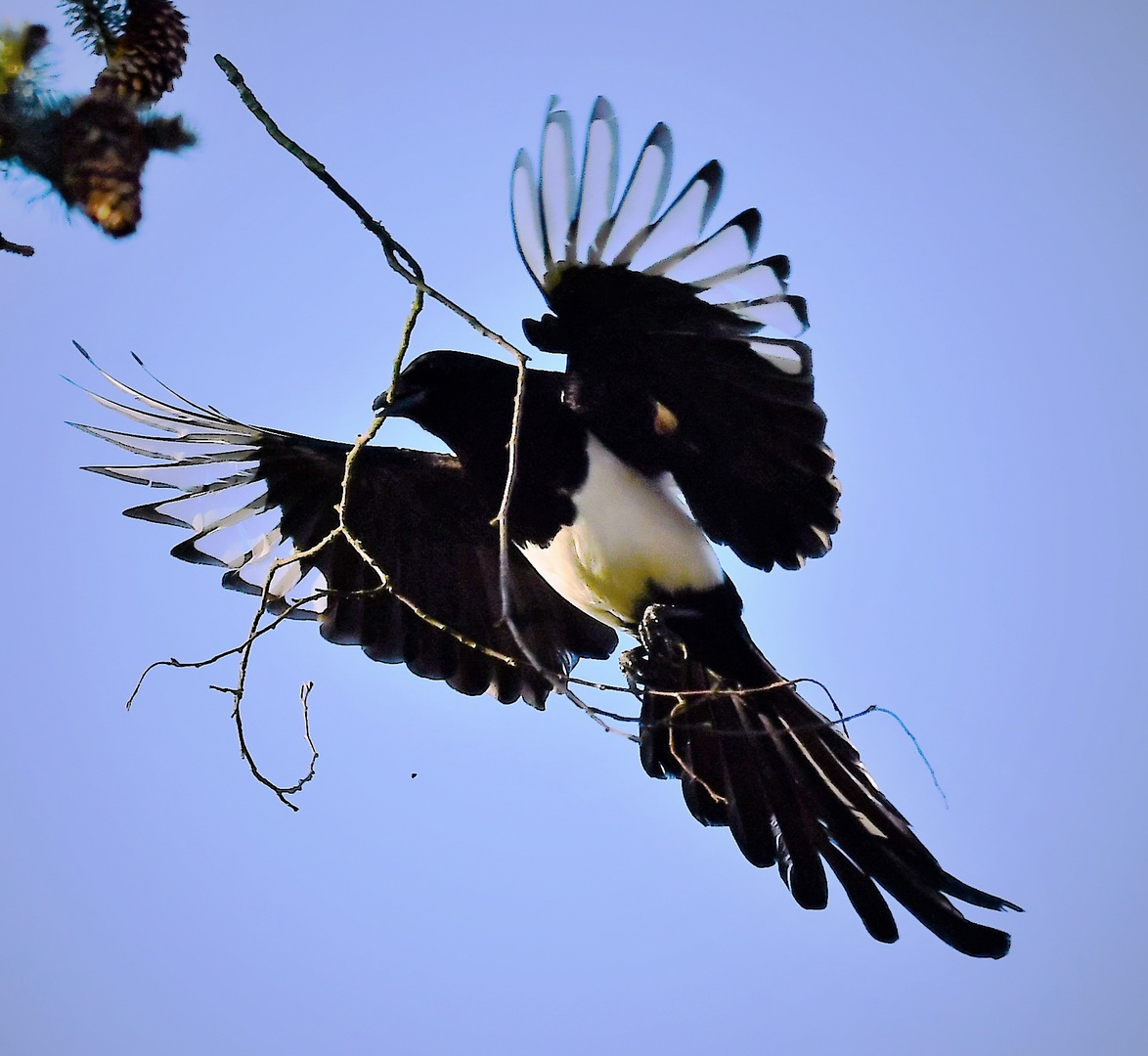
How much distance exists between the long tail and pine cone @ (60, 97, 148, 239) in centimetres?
126

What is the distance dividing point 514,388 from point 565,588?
1.42 ft

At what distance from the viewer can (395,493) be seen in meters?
2.35

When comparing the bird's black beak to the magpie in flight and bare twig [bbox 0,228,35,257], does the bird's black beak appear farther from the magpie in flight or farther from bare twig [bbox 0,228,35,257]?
bare twig [bbox 0,228,35,257]

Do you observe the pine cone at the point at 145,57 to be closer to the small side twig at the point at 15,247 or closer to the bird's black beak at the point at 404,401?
the small side twig at the point at 15,247

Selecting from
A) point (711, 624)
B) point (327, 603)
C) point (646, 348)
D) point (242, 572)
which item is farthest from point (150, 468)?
point (711, 624)

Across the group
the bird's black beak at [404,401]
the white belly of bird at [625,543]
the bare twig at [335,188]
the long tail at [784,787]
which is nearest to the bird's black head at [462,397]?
the bird's black beak at [404,401]

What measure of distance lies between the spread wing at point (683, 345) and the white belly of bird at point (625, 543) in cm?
4

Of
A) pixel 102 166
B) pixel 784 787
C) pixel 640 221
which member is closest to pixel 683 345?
pixel 640 221

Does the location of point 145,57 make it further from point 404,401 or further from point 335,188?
point 404,401

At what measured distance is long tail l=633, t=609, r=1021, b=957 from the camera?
1.84m

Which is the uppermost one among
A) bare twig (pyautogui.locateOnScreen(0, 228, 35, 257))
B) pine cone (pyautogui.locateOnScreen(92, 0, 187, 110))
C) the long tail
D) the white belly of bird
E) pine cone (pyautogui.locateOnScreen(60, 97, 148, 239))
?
the white belly of bird

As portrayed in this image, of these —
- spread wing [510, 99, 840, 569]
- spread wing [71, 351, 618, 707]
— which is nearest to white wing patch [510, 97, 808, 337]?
spread wing [510, 99, 840, 569]

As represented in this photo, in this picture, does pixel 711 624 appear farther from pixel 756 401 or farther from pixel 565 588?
pixel 756 401

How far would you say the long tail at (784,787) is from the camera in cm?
184
